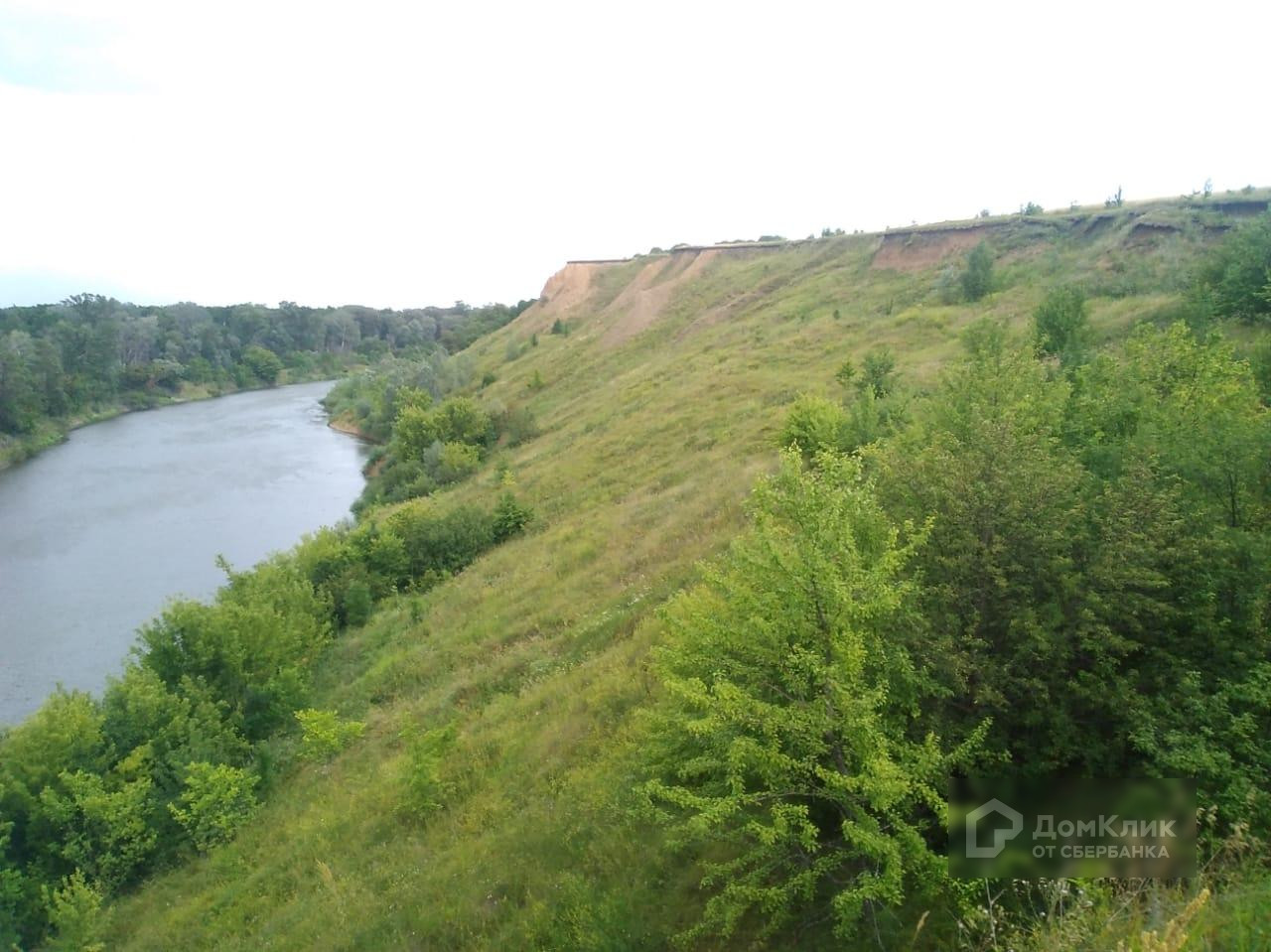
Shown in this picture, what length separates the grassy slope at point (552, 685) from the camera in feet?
27.4

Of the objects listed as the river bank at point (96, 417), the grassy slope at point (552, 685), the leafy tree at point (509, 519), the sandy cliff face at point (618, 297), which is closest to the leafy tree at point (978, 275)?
the grassy slope at point (552, 685)

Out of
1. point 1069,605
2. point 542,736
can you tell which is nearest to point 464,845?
point 542,736

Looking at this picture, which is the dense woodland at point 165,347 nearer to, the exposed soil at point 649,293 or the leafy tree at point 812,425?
the exposed soil at point 649,293

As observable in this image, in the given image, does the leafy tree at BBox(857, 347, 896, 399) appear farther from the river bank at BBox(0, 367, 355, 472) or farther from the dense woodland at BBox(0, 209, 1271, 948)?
the river bank at BBox(0, 367, 355, 472)

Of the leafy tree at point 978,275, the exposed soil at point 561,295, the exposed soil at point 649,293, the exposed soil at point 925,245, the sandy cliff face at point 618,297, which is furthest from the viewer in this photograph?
the exposed soil at point 561,295

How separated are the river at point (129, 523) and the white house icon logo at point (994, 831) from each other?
2370 centimetres

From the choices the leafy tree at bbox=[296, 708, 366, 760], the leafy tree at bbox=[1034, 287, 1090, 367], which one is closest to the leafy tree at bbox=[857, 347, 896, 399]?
the leafy tree at bbox=[1034, 287, 1090, 367]

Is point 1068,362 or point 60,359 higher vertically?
point 60,359

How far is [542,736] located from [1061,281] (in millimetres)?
27448

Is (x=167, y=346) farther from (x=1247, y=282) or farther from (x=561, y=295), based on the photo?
(x=1247, y=282)

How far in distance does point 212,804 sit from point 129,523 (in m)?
30.6

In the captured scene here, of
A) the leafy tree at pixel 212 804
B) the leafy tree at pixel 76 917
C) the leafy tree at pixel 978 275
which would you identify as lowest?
the leafy tree at pixel 76 917

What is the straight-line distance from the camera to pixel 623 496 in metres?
23.4

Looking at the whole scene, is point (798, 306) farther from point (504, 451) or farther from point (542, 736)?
point (542, 736)
